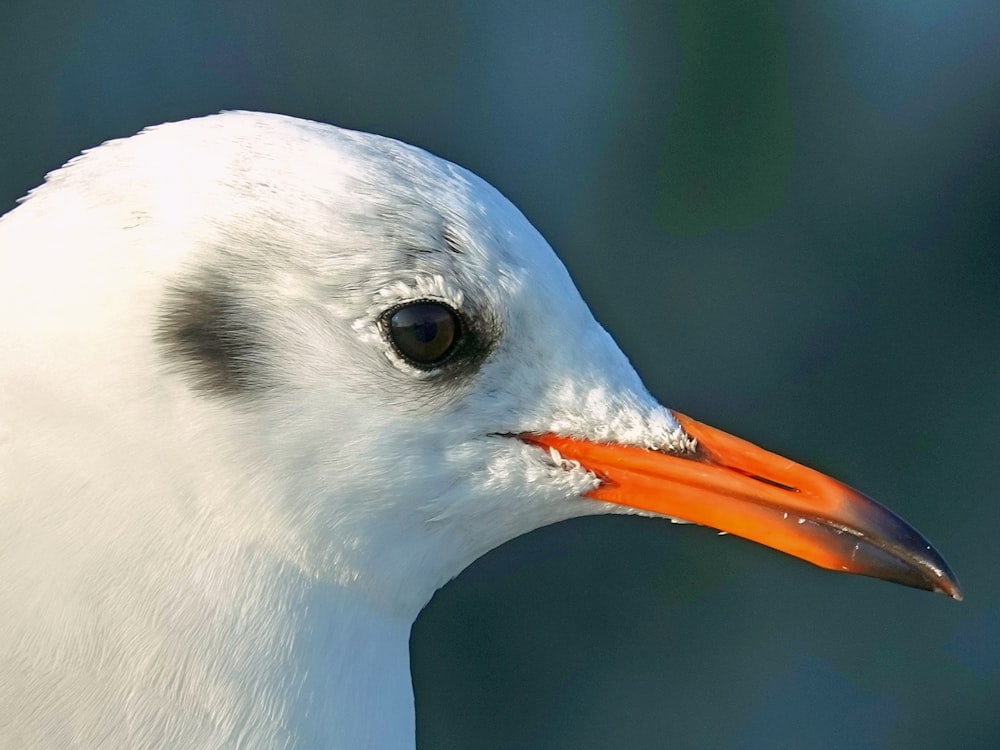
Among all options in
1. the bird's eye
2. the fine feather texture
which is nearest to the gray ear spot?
the fine feather texture

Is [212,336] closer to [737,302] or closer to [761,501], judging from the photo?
[761,501]

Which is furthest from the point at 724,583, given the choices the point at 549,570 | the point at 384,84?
the point at 384,84

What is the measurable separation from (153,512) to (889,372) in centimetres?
211

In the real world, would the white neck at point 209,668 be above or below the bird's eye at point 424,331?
below

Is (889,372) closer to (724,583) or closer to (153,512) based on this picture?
(724,583)

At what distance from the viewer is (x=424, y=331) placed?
0.89 m

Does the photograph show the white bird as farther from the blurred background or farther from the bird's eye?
the blurred background

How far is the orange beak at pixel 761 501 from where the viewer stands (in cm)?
100

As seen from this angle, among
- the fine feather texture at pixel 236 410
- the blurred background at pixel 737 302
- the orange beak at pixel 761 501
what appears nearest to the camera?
the fine feather texture at pixel 236 410

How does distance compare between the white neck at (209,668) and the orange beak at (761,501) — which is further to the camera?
the orange beak at (761,501)

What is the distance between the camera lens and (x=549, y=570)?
2.51 metres

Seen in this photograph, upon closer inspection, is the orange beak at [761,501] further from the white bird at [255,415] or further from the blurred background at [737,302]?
the blurred background at [737,302]

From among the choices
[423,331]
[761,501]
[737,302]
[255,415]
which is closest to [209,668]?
[255,415]

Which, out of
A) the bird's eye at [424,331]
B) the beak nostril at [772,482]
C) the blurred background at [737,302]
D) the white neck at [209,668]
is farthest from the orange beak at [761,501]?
the blurred background at [737,302]
